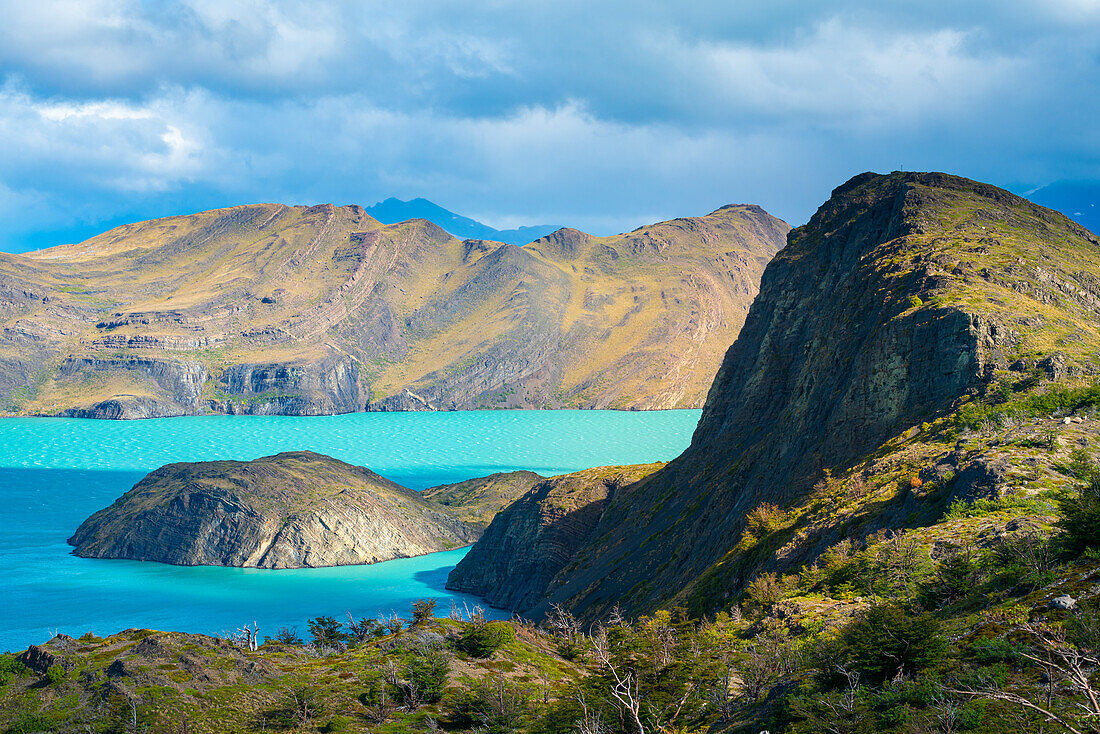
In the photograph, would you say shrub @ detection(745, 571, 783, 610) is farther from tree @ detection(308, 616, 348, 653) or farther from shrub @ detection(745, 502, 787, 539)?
tree @ detection(308, 616, 348, 653)

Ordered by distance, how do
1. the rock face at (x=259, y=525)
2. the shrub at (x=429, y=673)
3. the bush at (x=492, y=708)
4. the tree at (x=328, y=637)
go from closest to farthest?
the bush at (x=492, y=708), the shrub at (x=429, y=673), the tree at (x=328, y=637), the rock face at (x=259, y=525)

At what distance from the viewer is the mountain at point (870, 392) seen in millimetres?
46938

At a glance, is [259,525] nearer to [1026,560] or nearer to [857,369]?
[857,369]

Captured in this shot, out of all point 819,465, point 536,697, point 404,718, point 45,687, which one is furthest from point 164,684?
point 819,465

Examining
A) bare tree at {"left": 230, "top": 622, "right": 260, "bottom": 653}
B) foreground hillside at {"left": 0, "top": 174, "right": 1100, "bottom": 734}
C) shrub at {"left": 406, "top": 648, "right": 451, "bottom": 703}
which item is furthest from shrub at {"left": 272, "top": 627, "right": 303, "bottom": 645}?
shrub at {"left": 406, "top": 648, "right": 451, "bottom": 703}

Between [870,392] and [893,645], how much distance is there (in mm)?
37402

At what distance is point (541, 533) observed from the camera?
127 m

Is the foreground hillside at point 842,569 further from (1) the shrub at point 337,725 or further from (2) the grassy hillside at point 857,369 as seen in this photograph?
(2) the grassy hillside at point 857,369

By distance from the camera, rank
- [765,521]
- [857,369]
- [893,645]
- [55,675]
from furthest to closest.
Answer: [857,369] < [765,521] < [55,675] < [893,645]

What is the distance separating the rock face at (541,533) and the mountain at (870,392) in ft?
50.9

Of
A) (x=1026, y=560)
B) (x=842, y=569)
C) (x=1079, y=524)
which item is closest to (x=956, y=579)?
(x=1026, y=560)

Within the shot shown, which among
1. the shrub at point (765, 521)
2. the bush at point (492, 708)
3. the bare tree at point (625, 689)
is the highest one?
the shrub at point (765, 521)

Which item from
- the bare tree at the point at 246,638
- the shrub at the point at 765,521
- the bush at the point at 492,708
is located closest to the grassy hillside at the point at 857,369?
the shrub at the point at 765,521

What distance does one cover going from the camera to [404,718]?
46.5 meters
